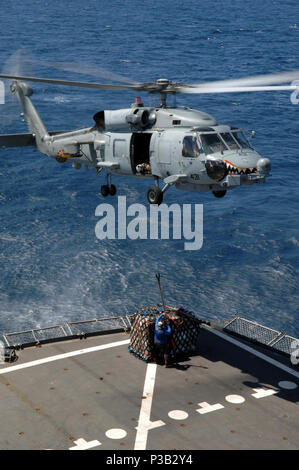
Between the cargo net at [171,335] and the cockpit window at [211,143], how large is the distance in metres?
9.42

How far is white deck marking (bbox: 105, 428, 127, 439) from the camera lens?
24.8 meters

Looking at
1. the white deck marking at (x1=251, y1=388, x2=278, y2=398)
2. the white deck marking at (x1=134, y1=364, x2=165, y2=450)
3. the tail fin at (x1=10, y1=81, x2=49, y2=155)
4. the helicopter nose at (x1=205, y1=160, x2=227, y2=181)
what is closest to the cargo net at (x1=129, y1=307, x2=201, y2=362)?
the white deck marking at (x1=134, y1=364, x2=165, y2=450)

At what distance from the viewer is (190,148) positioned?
2686 cm

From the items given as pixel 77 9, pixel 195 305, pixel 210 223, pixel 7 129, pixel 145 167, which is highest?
pixel 77 9

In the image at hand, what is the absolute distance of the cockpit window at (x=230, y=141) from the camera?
26.7 meters

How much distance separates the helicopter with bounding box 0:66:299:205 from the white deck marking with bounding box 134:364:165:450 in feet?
29.2

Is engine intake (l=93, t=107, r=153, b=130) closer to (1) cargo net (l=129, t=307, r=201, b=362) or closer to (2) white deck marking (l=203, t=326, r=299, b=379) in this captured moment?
(1) cargo net (l=129, t=307, r=201, b=362)

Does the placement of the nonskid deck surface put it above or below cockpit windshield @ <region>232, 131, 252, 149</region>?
below

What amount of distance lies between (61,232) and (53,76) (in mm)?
A: 46718

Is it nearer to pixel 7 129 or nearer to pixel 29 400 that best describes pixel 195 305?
pixel 29 400

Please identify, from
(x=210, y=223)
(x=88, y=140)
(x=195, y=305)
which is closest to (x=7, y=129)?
(x=210, y=223)

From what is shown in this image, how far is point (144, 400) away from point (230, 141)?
12.5 metres

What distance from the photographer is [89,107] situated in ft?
284

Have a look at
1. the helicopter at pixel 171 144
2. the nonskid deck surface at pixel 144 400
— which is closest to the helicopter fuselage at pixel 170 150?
the helicopter at pixel 171 144
